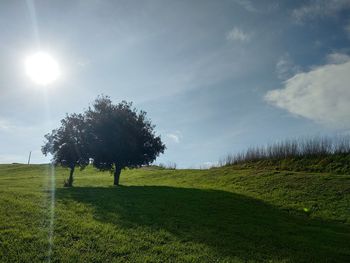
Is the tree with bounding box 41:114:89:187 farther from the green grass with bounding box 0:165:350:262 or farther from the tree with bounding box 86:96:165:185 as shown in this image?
the green grass with bounding box 0:165:350:262

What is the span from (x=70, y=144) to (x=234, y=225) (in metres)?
29.9

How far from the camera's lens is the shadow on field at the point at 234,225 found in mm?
16438

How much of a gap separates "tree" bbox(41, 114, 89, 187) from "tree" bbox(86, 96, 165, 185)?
3.72 feet

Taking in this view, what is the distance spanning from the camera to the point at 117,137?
1727 inches

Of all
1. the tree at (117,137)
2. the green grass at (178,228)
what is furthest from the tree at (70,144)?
the green grass at (178,228)

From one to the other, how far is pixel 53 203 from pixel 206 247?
11.5 m

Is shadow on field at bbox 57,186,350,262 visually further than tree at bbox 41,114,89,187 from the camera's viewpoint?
No

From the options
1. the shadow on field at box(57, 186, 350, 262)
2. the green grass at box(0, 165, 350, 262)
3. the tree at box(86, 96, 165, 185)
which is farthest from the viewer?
the tree at box(86, 96, 165, 185)

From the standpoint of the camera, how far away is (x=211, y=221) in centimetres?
2145

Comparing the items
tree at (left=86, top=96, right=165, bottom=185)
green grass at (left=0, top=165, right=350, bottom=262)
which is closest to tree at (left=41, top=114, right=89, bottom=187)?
tree at (left=86, top=96, right=165, bottom=185)

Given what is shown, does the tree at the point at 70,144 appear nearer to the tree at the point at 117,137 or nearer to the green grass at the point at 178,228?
the tree at the point at 117,137

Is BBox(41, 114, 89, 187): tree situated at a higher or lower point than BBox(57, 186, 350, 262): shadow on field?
higher

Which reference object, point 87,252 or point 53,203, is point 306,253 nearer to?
point 87,252

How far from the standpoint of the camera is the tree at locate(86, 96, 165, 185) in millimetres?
44375
